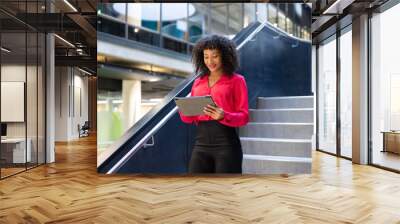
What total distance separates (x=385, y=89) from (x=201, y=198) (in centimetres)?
416

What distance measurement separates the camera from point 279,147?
5363mm

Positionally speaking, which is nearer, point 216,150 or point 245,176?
point 216,150

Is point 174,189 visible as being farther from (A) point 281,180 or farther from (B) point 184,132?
(A) point 281,180

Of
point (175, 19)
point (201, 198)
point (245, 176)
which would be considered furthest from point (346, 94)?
point (201, 198)

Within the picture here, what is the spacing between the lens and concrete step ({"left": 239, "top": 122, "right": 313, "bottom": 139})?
528 centimetres

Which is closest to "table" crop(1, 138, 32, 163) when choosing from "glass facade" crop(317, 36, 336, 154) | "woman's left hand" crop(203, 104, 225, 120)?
"woman's left hand" crop(203, 104, 225, 120)

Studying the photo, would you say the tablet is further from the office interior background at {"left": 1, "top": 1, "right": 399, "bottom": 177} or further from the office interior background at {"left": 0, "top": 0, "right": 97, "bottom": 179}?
the office interior background at {"left": 0, "top": 0, "right": 97, "bottom": 179}

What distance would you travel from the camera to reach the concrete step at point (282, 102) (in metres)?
5.39

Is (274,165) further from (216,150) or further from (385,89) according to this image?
(385,89)

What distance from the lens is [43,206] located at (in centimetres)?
381

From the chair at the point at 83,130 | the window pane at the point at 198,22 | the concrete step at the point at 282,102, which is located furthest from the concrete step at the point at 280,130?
the chair at the point at 83,130

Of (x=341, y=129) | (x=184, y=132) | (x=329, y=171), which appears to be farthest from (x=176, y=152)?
(x=341, y=129)

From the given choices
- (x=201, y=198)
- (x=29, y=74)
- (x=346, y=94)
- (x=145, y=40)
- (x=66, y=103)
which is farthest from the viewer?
(x=66, y=103)

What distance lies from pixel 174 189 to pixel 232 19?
2.61 meters
